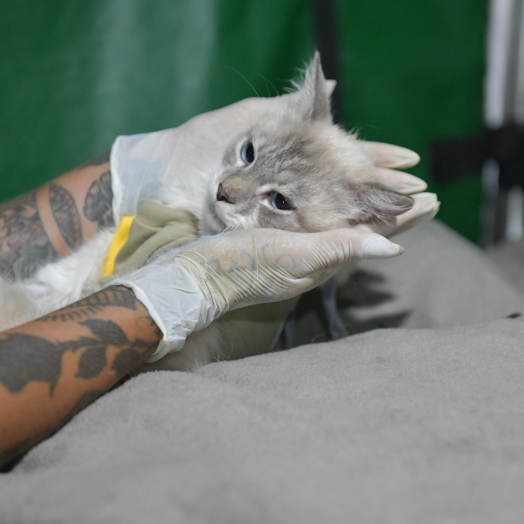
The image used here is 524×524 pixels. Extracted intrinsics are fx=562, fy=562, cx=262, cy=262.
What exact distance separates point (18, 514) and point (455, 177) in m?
2.89

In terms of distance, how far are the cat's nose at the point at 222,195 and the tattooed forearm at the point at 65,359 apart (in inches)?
17.2

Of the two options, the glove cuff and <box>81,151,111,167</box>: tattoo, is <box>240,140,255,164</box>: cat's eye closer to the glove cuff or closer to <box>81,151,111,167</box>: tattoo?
the glove cuff

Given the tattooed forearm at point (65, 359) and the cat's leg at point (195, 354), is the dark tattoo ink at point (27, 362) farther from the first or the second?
the cat's leg at point (195, 354)

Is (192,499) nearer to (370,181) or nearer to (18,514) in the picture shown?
(18,514)

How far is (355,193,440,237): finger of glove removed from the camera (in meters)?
1.68

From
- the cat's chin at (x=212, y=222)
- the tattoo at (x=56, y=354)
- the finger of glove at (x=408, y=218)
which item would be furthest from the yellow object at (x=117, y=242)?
the finger of glove at (x=408, y=218)

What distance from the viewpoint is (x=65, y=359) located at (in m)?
1.19

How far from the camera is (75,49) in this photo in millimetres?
2436

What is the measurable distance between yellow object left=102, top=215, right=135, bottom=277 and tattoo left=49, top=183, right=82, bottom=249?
0.19 meters

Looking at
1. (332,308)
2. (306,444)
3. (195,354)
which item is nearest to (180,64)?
(332,308)

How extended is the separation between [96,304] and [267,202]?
1.98ft

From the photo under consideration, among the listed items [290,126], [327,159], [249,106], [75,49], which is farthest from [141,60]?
[327,159]

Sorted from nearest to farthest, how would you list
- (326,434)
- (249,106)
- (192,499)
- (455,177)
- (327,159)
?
1. (192,499)
2. (326,434)
3. (327,159)
4. (249,106)
5. (455,177)

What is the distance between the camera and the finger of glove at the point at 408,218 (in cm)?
168
